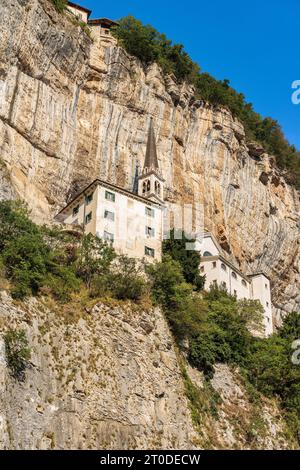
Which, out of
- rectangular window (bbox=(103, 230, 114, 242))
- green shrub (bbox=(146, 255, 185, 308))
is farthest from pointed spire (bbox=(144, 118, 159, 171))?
green shrub (bbox=(146, 255, 185, 308))

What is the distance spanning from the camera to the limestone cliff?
3152 cm

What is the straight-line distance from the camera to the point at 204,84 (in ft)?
230

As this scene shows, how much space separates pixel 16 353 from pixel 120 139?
30325mm

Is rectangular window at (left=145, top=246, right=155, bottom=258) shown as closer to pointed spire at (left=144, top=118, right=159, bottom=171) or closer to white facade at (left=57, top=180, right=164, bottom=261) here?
white facade at (left=57, top=180, right=164, bottom=261)

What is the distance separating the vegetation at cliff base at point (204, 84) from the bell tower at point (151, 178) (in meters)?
9.76

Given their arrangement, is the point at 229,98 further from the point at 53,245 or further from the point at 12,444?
the point at 12,444

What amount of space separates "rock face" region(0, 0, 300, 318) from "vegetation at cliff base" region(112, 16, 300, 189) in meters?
1.69

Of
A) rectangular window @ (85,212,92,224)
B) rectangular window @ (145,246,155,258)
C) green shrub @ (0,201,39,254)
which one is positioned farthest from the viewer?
rectangular window @ (145,246,155,258)

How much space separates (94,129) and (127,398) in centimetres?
2752

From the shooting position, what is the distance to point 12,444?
29.2m

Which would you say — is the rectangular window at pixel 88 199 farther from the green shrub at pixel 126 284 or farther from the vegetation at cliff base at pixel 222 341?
the green shrub at pixel 126 284

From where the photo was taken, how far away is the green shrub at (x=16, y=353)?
3194cm

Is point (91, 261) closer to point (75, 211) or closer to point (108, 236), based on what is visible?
point (108, 236)
